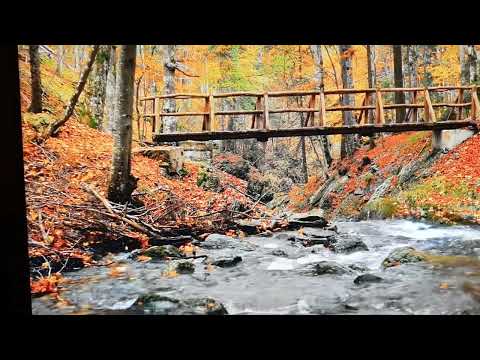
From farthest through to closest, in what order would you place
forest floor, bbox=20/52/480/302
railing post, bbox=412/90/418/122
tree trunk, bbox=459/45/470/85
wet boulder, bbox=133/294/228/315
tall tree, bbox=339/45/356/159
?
tree trunk, bbox=459/45/470/85 < tall tree, bbox=339/45/356/159 < railing post, bbox=412/90/418/122 < forest floor, bbox=20/52/480/302 < wet boulder, bbox=133/294/228/315

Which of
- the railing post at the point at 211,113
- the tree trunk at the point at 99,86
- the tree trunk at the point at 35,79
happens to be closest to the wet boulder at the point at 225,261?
the railing post at the point at 211,113

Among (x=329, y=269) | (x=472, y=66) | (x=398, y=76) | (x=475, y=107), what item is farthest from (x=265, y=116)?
(x=472, y=66)

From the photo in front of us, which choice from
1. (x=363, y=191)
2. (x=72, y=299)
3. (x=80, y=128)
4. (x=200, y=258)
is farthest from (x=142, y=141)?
(x=363, y=191)

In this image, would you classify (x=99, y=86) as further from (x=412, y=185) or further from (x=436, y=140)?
(x=436, y=140)

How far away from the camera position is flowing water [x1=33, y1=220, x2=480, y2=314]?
4.09 metres

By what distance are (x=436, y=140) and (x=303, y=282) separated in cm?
307

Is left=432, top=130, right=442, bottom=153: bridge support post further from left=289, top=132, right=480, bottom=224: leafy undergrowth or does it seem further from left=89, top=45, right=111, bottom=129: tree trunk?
left=89, top=45, right=111, bottom=129: tree trunk

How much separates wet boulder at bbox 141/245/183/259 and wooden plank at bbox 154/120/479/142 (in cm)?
132

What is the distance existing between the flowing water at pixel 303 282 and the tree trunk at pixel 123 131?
847 mm

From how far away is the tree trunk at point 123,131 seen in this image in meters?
5.23

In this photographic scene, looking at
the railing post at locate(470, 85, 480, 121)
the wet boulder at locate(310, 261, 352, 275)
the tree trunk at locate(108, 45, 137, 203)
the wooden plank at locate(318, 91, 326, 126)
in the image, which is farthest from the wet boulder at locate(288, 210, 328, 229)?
the railing post at locate(470, 85, 480, 121)

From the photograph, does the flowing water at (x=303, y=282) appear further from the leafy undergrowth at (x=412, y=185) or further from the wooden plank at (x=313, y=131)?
the wooden plank at (x=313, y=131)

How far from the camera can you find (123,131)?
527 centimetres
